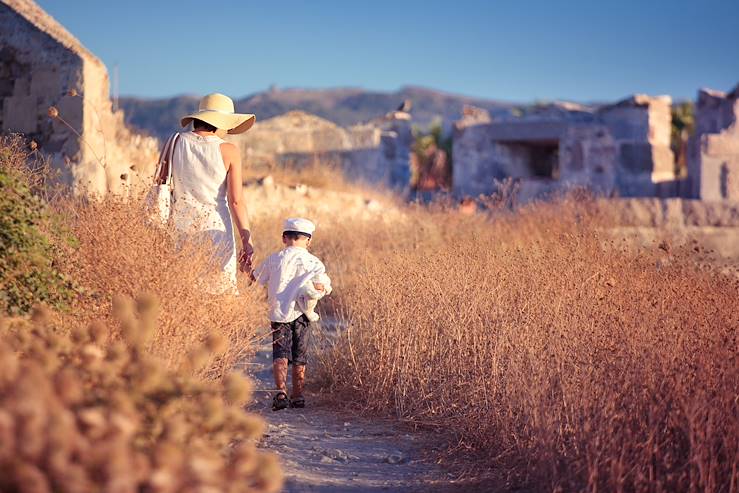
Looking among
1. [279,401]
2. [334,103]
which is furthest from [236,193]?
[334,103]

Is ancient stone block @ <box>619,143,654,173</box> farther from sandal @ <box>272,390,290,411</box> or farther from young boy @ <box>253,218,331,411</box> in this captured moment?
sandal @ <box>272,390,290,411</box>

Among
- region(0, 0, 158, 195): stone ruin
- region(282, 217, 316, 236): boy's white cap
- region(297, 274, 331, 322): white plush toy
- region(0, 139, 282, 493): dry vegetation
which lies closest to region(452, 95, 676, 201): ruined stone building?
region(0, 0, 158, 195): stone ruin

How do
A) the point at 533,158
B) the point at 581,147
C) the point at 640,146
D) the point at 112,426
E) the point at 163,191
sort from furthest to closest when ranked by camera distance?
the point at 533,158, the point at 581,147, the point at 640,146, the point at 163,191, the point at 112,426

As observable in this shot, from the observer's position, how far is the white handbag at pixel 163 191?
4.05m

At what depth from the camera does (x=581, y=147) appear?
12.3 metres

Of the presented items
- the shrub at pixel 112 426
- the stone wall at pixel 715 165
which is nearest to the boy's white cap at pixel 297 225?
the shrub at pixel 112 426

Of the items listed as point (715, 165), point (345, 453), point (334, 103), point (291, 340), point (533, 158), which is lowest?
point (345, 453)

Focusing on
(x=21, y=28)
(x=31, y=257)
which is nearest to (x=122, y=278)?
(x=31, y=257)

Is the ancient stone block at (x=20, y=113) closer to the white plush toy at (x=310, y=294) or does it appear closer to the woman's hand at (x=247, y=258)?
the woman's hand at (x=247, y=258)

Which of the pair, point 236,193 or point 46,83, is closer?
point 236,193

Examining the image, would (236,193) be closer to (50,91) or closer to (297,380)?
(297,380)

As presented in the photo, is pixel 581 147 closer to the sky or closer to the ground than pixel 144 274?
closer to the sky

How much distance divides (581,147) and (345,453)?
9.38m

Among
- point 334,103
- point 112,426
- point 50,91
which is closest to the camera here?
point 112,426
